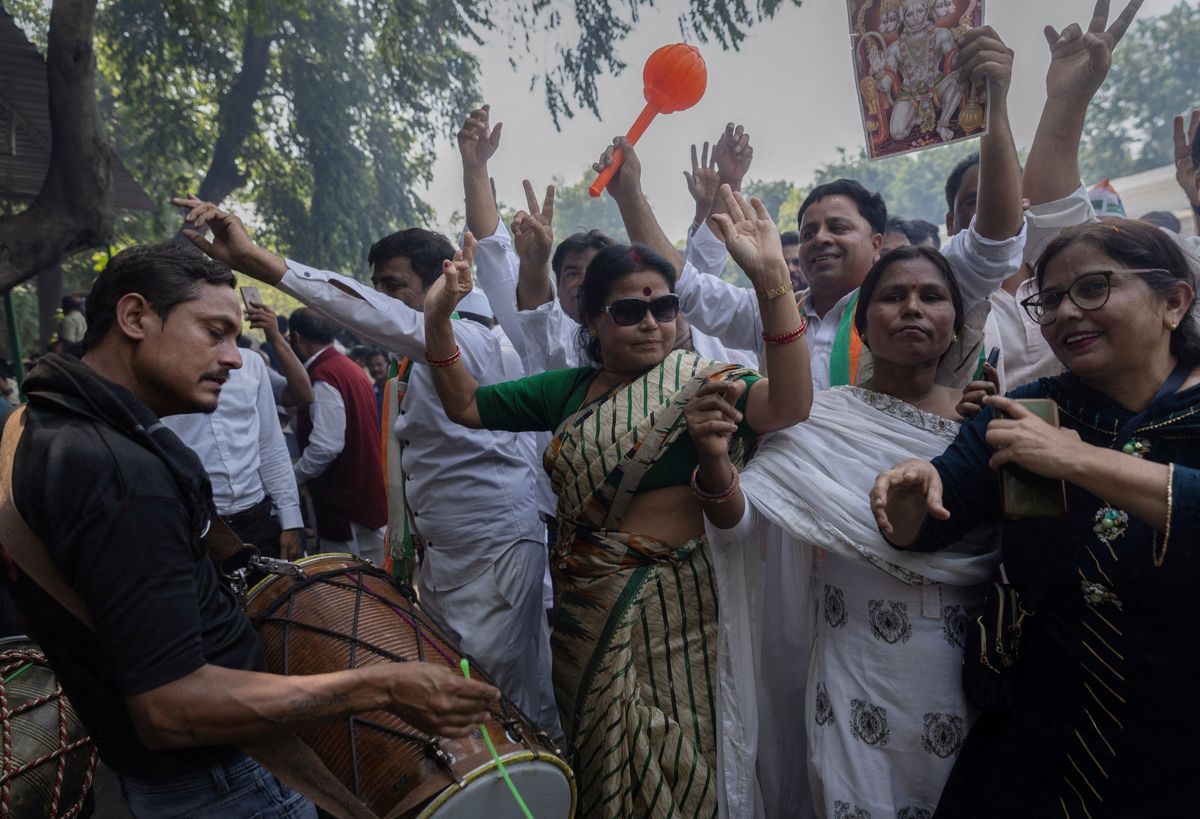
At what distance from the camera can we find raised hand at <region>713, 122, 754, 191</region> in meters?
3.52

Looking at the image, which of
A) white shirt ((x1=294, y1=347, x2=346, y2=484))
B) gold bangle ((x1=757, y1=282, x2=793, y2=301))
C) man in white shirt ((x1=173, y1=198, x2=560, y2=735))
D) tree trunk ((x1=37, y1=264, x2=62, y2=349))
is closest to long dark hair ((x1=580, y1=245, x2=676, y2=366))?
gold bangle ((x1=757, y1=282, x2=793, y2=301))

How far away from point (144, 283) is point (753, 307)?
89.5 inches

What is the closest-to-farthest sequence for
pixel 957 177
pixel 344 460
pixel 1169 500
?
pixel 1169 500
pixel 957 177
pixel 344 460

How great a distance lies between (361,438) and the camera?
5.02 metres

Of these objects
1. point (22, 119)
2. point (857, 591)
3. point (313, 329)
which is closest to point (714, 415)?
point (857, 591)

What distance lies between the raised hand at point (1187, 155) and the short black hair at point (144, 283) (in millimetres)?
3204

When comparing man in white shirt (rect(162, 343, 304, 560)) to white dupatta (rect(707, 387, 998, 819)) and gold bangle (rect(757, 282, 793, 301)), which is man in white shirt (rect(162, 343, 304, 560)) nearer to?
white dupatta (rect(707, 387, 998, 819))

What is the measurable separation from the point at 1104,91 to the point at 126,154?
40224 mm

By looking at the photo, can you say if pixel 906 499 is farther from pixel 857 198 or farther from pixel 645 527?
pixel 857 198

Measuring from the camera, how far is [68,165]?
16.6ft

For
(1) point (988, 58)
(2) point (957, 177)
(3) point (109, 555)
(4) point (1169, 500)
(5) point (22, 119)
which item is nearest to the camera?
(3) point (109, 555)

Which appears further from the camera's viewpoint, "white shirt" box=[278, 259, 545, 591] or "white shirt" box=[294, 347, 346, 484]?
"white shirt" box=[294, 347, 346, 484]

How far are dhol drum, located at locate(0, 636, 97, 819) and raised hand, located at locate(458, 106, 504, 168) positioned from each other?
7.98 feet

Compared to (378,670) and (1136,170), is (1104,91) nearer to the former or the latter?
(1136,170)
